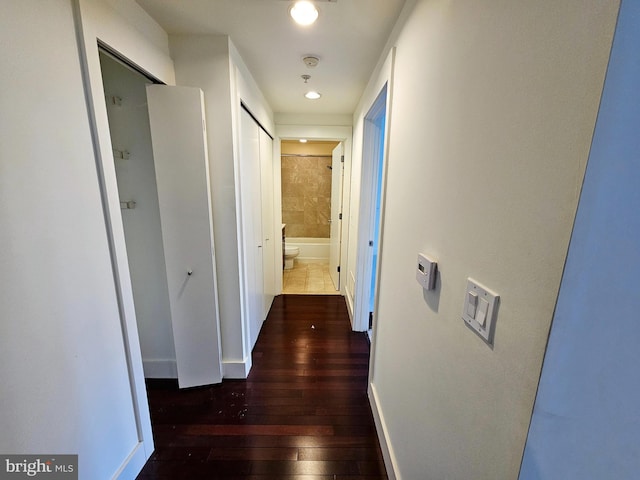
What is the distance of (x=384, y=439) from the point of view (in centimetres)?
133

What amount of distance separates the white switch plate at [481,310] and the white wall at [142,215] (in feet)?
5.89

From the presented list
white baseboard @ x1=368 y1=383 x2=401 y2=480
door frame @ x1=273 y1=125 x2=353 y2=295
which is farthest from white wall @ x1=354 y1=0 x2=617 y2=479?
door frame @ x1=273 y1=125 x2=353 y2=295

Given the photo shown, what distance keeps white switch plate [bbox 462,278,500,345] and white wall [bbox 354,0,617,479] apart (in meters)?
0.02

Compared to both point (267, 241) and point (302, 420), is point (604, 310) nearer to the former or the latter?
point (302, 420)

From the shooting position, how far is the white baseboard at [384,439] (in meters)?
1.19

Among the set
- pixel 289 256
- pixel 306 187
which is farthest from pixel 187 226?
pixel 306 187

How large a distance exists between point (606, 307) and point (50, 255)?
1.41 meters

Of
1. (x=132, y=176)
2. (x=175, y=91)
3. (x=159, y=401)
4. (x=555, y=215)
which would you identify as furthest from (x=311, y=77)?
(x=159, y=401)

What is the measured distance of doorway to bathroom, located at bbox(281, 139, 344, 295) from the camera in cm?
459

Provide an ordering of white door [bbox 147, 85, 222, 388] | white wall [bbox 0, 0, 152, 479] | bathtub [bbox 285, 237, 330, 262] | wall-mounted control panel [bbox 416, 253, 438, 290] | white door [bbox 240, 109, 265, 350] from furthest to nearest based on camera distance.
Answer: bathtub [bbox 285, 237, 330, 262] < white door [bbox 240, 109, 265, 350] < white door [bbox 147, 85, 222, 388] < wall-mounted control panel [bbox 416, 253, 438, 290] < white wall [bbox 0, 0, 152, 479]

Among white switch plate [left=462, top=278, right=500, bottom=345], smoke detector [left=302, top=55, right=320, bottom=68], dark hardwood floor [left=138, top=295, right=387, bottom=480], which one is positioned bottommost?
dark hardwood floor [left=138, top=295, right=387, bottom=480]

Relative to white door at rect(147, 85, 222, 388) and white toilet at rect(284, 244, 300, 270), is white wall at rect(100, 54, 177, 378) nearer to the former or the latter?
white door at rect(147, 85, 222, 388)

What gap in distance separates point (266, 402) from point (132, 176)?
69.6 inches
